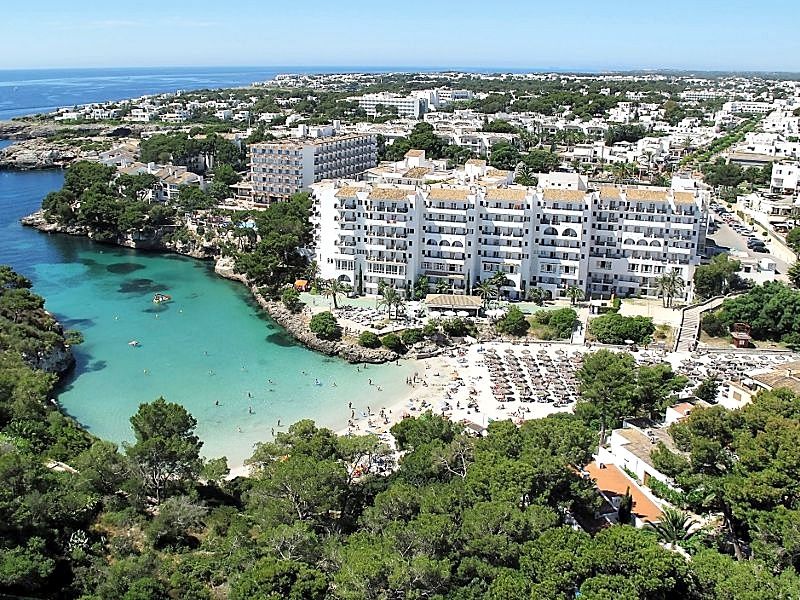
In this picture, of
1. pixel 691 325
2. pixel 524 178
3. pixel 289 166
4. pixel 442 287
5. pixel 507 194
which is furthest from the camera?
pixel 289 166

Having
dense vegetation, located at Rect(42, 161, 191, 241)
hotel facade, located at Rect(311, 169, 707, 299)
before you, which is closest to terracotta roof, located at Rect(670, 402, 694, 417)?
hotel facade, located at Rect(311, 169, 707, 299)

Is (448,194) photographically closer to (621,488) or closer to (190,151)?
(621,488)

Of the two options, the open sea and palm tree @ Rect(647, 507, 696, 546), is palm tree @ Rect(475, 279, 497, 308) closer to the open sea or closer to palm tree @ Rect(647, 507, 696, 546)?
the open sea

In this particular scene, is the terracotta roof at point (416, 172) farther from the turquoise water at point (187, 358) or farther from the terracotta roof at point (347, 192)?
the turquoise water at point (187, 358)

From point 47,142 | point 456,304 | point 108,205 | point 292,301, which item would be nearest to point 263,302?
point 292,301

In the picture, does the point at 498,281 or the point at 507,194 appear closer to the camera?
the point at 498,281

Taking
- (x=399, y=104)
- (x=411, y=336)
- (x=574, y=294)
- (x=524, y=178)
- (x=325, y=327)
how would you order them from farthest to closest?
1. (x=399, y=104)
2. (x=524, y=178)
3. (x=574, y=294)
4. (x=325, y=327)
5. (x=411, y=336)

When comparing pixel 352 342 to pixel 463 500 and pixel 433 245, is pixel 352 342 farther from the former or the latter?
pixel 463 500
